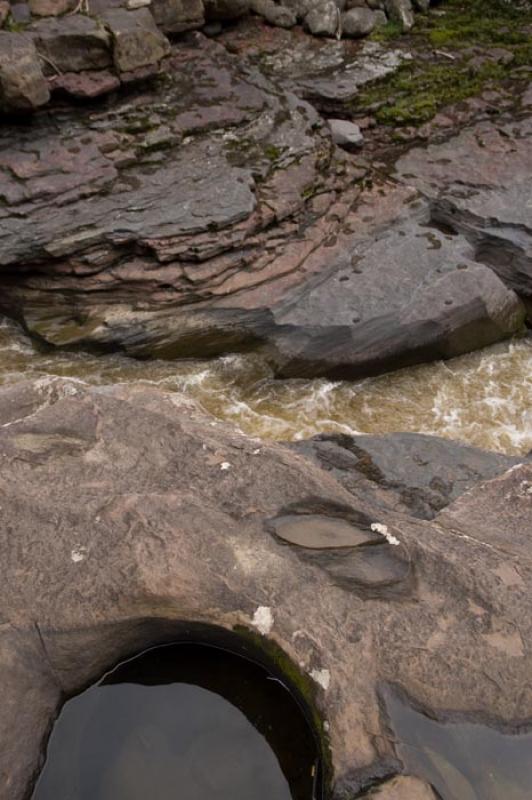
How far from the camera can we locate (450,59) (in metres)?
10.3

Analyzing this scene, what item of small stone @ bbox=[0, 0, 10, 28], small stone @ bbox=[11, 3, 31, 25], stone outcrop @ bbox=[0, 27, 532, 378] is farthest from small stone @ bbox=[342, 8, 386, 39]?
small stone @ bbox=[0, 0, 10, 28]

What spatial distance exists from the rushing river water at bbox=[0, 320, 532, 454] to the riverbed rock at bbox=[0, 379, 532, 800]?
3208 millimetres

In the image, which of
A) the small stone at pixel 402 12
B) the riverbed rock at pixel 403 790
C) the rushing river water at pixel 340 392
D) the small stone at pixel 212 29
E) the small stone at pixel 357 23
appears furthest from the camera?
the small stone at pixel 402 12

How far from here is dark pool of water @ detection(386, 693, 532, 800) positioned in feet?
9.72

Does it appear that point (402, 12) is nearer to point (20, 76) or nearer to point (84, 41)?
point (84, 41)

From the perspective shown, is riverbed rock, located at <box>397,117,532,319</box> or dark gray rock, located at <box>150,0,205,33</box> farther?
dark gray rock, located at <box>150,0,205,33</box>

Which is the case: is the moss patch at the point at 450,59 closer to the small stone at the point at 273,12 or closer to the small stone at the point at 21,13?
the small stone at the point at 273,12

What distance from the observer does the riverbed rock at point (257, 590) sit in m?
3.12

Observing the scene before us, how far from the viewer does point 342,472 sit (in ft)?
16.9

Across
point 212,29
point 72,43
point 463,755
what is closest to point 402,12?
point 212,29

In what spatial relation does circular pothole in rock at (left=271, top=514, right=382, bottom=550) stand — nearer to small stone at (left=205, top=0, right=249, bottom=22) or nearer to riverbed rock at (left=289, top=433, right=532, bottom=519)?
riverbed rock at (left=289, top=433, right=532, bottom=519)

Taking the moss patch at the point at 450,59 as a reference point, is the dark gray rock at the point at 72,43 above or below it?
above

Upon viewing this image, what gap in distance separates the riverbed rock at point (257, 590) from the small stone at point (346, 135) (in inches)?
254

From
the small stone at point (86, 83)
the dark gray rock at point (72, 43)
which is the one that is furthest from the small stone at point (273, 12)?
the small stone at point (86, 83)
